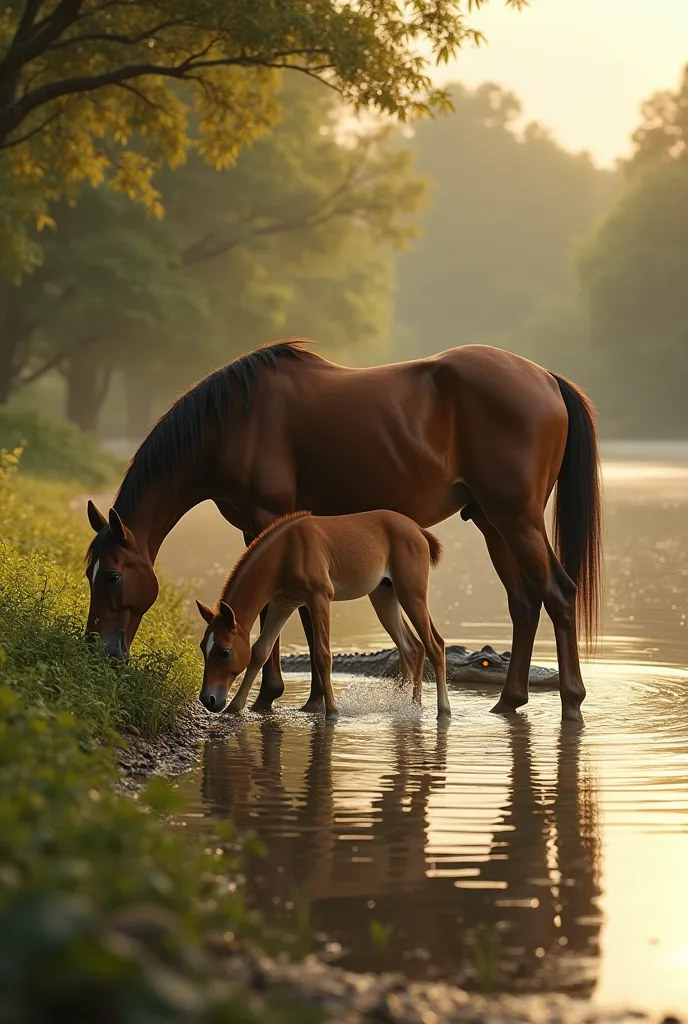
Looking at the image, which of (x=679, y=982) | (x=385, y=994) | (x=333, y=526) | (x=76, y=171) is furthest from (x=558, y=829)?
(x=76, y=171)

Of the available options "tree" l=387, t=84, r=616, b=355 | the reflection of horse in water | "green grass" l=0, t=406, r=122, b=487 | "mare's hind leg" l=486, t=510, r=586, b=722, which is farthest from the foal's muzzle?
"tree" l=387, t=84, r=616, b=355

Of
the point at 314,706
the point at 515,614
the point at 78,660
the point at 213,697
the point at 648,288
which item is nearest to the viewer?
the point at 78,660

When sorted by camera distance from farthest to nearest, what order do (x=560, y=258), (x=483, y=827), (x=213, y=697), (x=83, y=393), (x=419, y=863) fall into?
(x=560, y=258)
(x=83, y=393)
(x=213, y=697)
(x=483, y=827)
(x=419, y=863)

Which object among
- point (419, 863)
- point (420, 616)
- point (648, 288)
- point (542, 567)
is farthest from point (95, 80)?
point (648, 288)

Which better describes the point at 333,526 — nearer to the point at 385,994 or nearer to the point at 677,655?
the point at 677,655

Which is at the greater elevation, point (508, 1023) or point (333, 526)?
point (333, 526)

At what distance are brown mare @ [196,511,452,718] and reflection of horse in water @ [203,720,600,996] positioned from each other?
746 mm

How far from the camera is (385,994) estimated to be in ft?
14.1

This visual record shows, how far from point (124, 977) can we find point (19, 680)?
16.6 feet

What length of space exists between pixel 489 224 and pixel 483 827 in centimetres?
13268

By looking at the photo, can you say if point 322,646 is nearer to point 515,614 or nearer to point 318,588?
point 318,588

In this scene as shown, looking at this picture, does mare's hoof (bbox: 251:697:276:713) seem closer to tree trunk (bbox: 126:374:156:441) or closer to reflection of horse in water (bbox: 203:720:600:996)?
reflection of horse in water (bbox: 203:720:600:996)

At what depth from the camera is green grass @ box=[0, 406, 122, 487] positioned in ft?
107

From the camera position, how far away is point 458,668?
37.9 ft
